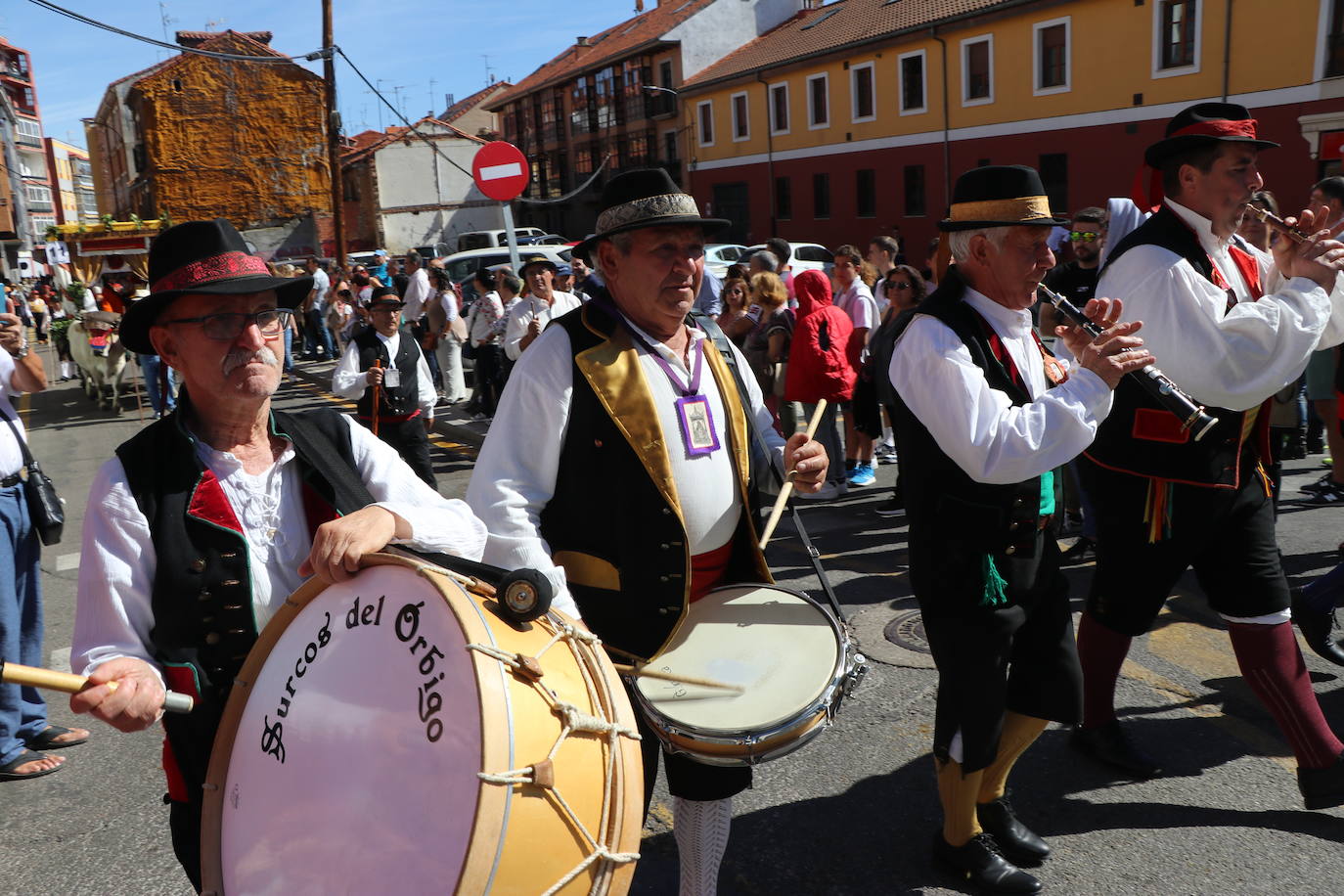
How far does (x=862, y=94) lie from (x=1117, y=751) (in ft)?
113

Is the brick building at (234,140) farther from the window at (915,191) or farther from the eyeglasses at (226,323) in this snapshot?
the eyeglasses at (226,323)

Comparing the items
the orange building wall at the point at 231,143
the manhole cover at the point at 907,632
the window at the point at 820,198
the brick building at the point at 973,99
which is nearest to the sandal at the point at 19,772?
the manhole cover at the point at 907,632

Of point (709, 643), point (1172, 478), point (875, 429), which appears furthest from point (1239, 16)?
point (709, 643)

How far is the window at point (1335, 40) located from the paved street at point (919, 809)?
22431 mm

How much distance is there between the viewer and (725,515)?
274cm

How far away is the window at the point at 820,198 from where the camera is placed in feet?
124

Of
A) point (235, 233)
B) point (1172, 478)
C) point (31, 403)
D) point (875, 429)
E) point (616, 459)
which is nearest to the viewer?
point (235, 233)

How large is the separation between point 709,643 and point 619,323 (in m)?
0.84

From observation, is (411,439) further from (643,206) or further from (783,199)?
(783,199)

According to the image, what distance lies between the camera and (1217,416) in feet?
10.9

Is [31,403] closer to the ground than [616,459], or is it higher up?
closer to the ground

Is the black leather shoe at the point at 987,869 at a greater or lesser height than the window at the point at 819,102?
lesser

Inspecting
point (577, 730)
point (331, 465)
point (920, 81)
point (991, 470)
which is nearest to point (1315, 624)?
point (991, 470)

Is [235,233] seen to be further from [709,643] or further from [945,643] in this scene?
[945,643]
